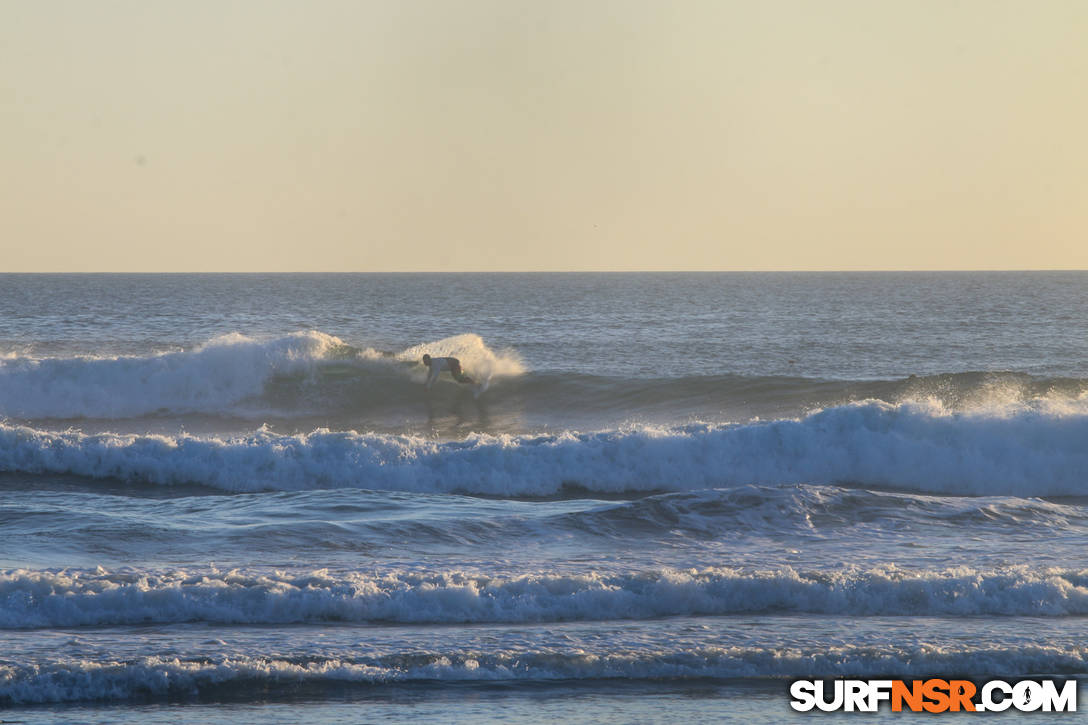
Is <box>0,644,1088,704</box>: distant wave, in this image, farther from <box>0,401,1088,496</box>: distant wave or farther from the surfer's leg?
the surfer's leg

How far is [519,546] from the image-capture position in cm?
1073

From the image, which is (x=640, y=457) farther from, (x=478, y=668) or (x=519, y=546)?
(x=478, y=668)

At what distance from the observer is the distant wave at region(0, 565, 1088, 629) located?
855cm

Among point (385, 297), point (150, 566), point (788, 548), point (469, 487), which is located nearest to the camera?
point (150, 566)

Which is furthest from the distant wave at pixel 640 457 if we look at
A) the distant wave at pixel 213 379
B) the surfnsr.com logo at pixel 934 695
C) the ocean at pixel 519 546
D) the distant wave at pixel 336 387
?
the surfnsr.com logo at pixel 934 695

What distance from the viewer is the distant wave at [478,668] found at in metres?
7.14

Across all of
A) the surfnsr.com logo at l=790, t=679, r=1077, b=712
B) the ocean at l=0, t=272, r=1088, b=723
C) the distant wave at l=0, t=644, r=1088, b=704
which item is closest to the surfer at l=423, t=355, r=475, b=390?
the ocean at l=0, t=272, r=1088, b=723

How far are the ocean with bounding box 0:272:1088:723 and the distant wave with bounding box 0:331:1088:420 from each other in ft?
0.33

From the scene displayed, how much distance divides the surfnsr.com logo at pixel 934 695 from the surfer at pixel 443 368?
699 inches

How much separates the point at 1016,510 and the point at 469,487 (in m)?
6.81

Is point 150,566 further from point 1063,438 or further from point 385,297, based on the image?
point 385,297

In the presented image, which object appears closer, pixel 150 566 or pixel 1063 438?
pixel 150 566

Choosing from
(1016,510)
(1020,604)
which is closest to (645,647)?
(1020,604)

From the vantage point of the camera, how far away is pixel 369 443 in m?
16.0
